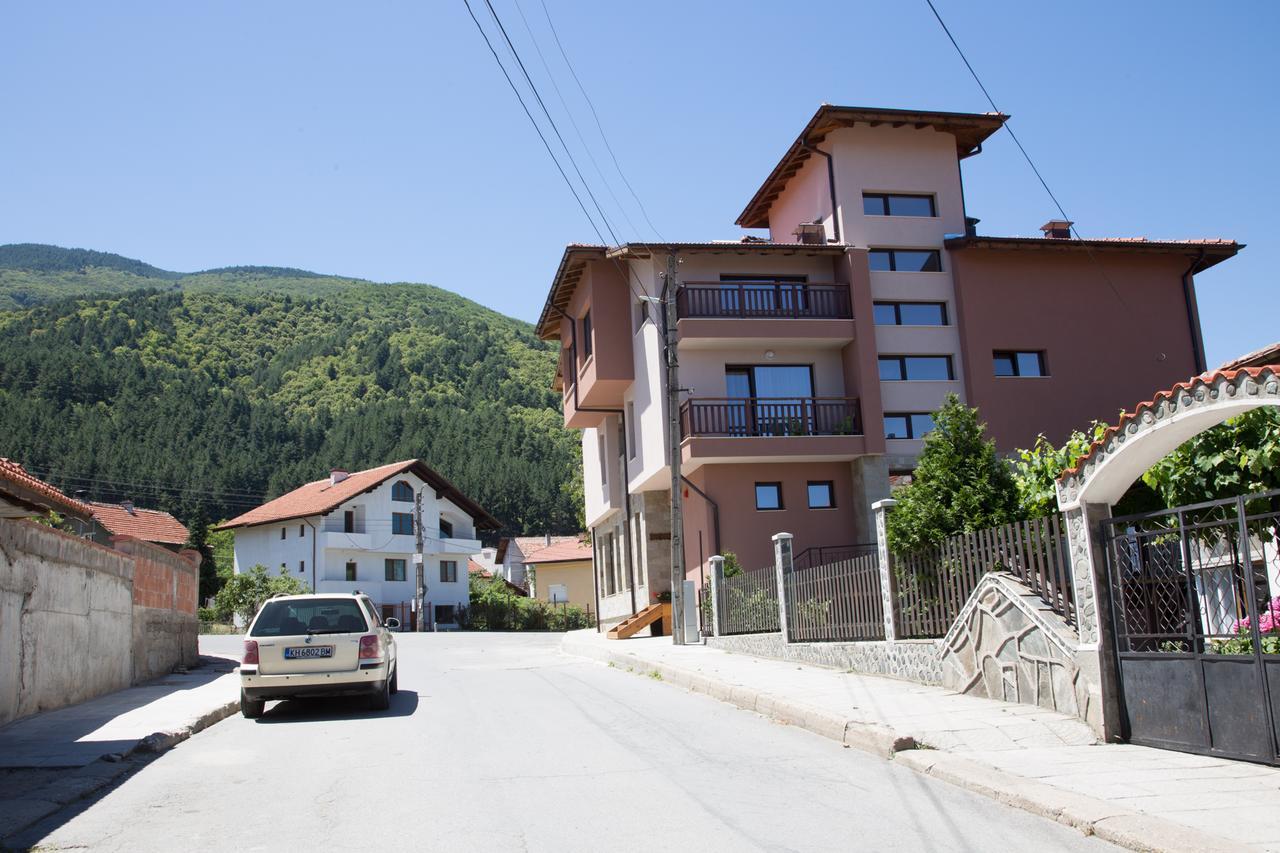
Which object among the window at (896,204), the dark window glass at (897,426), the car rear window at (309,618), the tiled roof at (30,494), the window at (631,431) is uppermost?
the window at (896,204)

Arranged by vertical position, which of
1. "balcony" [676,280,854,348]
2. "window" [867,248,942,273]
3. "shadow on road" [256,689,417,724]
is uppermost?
"window" [867,248,942,273]

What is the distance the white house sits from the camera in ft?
205

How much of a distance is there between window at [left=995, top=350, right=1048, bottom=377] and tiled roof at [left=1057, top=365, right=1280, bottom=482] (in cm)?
2259

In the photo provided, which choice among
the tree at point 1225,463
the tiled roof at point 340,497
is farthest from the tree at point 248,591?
the tree at point 1225,463

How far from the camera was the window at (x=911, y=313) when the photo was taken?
30.9m

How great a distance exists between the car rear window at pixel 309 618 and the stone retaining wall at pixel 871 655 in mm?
6863

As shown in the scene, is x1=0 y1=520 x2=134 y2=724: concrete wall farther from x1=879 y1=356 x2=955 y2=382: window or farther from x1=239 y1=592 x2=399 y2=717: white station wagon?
x1=879 y1=356 x2=955 y2=382: window

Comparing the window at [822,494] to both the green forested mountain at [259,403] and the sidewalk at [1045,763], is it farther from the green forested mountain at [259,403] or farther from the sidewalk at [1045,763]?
the green forested mountain at [259,403]

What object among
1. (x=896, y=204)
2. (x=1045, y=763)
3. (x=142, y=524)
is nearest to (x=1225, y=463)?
(x=1045, y=763)

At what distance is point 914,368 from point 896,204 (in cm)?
495

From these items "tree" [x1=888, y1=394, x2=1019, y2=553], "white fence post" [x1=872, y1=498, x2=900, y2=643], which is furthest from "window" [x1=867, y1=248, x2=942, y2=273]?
"white fence post" [x1=872, y1=498, x2=900, y2=643]

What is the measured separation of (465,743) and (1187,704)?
642cm

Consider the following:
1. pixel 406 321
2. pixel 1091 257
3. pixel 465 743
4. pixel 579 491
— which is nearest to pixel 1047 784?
pixel 465 743

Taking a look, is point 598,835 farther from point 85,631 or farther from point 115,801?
point 85,631
